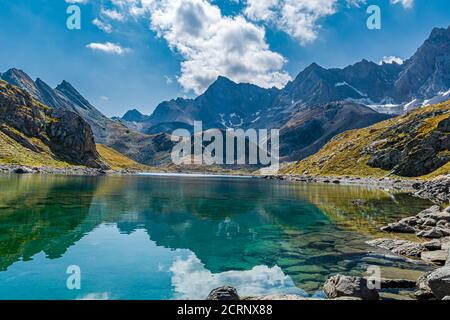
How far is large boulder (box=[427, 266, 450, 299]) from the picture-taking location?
2056 cm

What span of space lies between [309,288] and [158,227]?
3000cm

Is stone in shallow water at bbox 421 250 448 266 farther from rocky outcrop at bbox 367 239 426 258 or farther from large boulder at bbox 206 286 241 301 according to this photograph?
large boulder at bbox 206 286 241 301

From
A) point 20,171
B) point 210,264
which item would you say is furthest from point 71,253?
point 20,171

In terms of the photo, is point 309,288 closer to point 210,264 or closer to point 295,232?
point 210,264

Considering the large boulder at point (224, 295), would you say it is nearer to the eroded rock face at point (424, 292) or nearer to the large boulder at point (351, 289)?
the large boulder at point (351, 289)

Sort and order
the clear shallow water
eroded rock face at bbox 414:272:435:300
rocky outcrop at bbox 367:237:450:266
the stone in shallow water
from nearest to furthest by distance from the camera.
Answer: eroded rock face at bbox 414:272:435:300, the clear shallow water, the stone in shallow water, rocky outcrop at bbox 367:237:450:266

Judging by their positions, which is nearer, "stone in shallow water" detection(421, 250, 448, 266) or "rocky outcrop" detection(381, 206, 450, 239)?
"stone in shallow water" detection(421, 250, 448, 266)

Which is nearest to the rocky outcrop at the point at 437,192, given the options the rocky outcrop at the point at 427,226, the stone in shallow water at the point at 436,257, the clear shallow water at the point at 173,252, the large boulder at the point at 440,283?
the clear shallow water at the point at 173,252

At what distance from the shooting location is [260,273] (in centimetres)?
2930

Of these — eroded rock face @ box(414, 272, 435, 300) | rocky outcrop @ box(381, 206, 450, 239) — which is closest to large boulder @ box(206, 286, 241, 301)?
eroded rock face @ box(414, 272, 435, 300)

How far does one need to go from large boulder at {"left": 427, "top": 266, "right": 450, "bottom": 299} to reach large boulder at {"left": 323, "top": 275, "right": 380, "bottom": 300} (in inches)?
132

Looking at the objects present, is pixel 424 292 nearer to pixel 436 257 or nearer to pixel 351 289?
pixel 351 289

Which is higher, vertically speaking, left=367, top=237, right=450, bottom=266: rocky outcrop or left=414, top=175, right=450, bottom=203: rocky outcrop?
left=414, top=175, right=450, bottom=203: rocky outcrop

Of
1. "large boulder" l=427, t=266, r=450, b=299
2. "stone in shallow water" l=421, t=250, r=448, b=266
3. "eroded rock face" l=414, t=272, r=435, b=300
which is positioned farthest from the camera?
"stone in shallow water" l=421, t=250, r=448, b=266
